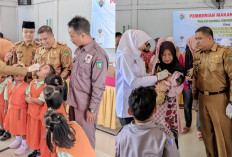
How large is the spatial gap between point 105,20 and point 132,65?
1.34ft

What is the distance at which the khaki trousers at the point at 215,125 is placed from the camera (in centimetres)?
92

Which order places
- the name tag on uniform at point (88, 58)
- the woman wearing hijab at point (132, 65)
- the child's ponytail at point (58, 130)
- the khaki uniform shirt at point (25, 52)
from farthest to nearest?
the khaki uniform shirt at point (25, 52), the name tag on uniform at point (88, 58), the child's ponytail at point (58, 130), the woman wearing hijab at point (132, 65)

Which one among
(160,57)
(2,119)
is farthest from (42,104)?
(160,57)

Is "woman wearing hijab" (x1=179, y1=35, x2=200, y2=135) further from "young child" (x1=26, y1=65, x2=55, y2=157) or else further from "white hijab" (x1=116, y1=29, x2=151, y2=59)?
"young child" (x1=26, y1=65, x2=55, y2=157)

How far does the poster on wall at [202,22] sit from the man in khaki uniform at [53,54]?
0.71 m

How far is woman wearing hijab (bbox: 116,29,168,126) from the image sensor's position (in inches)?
36.3

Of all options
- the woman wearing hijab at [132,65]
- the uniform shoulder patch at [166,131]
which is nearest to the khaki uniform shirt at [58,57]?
the woman wearing hijab at [132,65]

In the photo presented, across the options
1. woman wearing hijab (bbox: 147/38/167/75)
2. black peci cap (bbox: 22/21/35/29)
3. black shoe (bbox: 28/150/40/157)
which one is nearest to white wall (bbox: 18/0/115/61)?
black peci cap (bbox: 22/21/35/29)

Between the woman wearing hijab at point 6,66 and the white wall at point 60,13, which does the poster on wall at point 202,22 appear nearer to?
the white wall at point 60,13

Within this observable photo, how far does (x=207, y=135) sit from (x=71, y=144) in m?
0.75

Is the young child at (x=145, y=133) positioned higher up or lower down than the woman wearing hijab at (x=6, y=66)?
lower down

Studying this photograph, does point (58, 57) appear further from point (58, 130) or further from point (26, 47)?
point (58, 130)

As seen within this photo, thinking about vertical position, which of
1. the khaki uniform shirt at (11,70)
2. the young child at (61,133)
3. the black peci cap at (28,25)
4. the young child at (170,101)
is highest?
the black peci cap at (28,25)

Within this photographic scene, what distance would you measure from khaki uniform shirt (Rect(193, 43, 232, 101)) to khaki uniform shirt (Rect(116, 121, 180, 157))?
0.79ft
